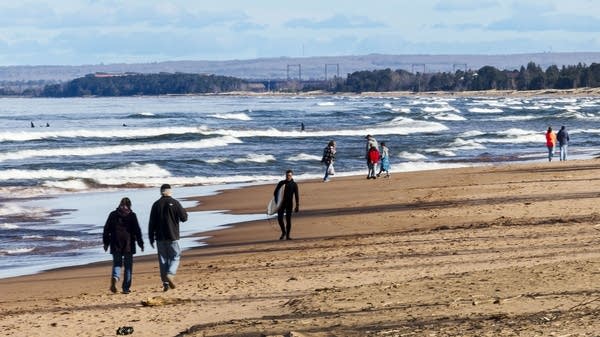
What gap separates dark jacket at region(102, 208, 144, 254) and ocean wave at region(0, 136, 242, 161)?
36.4 meters

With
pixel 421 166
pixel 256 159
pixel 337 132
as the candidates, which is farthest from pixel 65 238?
pixel 337 132

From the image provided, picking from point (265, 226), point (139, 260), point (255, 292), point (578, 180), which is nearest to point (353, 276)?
point (255, 292)

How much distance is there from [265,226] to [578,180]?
919cm

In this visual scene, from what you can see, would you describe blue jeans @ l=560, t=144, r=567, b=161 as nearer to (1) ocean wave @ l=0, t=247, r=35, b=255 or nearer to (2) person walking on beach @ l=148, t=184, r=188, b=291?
(1) ocean wave @ l=0, t=247, r=35, b=255

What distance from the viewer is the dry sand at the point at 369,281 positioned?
10750 mm

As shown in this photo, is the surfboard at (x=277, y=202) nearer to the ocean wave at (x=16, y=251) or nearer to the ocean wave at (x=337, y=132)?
the ocean wave at (x=16, y=251)

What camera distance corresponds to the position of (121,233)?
14.6 metres

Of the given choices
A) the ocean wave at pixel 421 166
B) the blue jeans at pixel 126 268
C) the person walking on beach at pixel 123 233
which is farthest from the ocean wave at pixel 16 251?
the ocean wave at pixel 421 166

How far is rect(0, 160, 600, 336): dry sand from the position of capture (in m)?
10.8

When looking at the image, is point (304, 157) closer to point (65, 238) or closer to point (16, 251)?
point (65, 238)

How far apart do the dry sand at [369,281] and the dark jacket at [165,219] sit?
0.70 m

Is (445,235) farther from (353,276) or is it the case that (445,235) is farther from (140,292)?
(140,292)

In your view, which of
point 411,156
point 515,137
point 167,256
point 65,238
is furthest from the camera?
point 515,137

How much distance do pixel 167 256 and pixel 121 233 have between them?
63 cm
